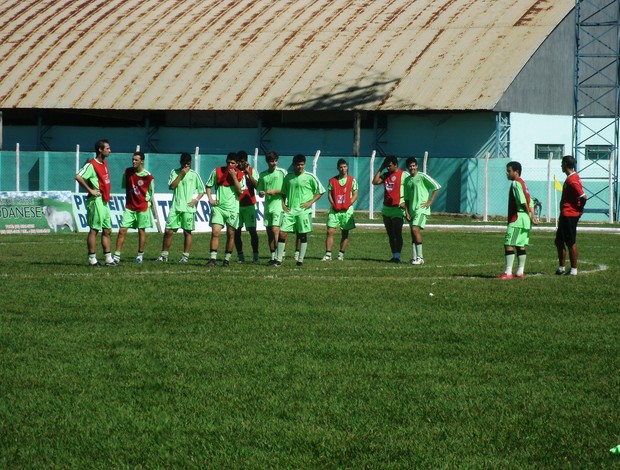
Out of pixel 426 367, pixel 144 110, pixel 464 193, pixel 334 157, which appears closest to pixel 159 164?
→ pixel 144 110

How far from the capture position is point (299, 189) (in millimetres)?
19078

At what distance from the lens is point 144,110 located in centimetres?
4600

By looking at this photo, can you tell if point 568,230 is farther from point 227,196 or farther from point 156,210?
point 156,210

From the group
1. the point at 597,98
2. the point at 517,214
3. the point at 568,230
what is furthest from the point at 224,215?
the point at 597,98

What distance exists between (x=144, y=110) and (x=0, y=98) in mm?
6661

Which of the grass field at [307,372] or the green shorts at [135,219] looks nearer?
the grass field at [307,372]

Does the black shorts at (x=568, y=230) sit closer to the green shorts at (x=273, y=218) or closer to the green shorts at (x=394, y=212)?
the green shorts at (x=394, y=212)

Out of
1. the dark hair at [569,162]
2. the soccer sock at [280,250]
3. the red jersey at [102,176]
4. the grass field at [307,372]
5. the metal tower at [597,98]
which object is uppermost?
the metal tower at [597,98]

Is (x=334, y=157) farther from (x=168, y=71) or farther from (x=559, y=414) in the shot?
(x=559, y=414)

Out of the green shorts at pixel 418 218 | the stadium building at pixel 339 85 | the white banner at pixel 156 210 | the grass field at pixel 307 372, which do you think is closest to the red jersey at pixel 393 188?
the green shorts at pixel 418 218

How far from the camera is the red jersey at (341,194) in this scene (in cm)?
2084

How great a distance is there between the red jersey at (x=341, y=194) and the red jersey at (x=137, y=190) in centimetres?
362

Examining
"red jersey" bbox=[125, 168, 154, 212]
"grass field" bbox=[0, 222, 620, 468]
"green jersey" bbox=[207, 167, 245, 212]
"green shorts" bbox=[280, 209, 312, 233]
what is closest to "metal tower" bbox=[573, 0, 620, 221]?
"green shorts" bbox=[280, 209, 312, 233]

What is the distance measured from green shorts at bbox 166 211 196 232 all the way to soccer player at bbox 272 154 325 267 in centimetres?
161
